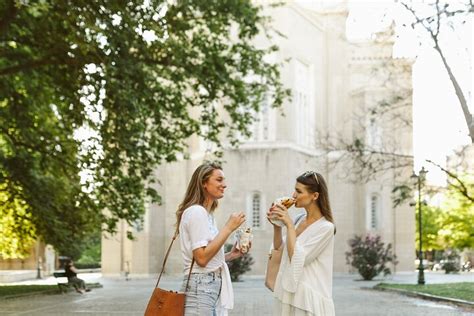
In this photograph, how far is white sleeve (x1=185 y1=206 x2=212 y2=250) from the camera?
17.1 ft

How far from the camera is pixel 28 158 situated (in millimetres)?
26047

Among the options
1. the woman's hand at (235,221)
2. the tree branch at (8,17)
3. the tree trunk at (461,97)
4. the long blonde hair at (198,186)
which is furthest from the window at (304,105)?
the woman's hand at (235,221)

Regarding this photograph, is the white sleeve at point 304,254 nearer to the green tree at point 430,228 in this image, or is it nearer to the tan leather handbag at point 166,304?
the tan leather handbag at point 166,304

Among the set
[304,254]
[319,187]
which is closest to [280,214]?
[304,254]

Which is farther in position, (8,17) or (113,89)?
(113,89)

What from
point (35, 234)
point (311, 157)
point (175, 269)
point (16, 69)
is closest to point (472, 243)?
point (311, 157)

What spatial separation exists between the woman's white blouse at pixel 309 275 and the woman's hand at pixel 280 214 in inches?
7.1

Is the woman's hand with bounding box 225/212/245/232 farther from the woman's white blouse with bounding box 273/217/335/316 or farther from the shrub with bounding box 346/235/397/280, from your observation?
the shrub with bounding box 346/235/397/280

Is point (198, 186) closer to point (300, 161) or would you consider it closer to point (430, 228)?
point (300, 161)

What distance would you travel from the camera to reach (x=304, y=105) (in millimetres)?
49312

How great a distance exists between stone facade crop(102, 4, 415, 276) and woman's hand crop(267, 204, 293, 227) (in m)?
38.6

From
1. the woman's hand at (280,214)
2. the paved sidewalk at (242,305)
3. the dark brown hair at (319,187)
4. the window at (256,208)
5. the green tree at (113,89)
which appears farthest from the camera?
the window at (256,208)

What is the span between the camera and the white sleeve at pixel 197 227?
17.1 ft

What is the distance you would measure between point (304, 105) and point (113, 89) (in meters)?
29.5
